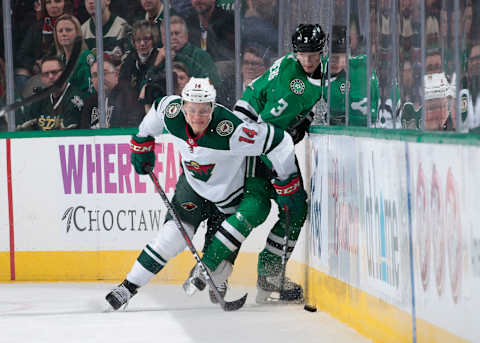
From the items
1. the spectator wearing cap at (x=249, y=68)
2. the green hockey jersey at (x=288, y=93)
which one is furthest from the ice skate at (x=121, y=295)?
the spectator wearing cap at (x=249, y=68)

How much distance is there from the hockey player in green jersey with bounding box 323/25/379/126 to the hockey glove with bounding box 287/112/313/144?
12 cm

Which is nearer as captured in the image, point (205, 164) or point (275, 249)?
point (205, 164)

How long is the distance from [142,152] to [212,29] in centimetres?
148

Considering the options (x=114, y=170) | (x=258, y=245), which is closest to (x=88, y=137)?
(x=114, y=170)

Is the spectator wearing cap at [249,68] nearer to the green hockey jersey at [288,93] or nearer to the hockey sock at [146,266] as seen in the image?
the green hockey jersey at [288,93]

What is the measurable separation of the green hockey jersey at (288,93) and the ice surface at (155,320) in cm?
92

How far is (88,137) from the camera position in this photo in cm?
574

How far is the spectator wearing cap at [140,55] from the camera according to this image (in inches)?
239

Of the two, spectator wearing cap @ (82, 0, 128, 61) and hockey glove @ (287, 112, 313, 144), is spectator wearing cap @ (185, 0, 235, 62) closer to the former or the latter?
spectator wearing cap @ (82, 0, 128, 61)

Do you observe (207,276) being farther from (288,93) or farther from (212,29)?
(212,29)

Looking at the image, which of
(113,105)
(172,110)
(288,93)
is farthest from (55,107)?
(288,93)

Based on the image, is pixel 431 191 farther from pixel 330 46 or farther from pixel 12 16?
pixel 12 16

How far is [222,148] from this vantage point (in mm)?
4496

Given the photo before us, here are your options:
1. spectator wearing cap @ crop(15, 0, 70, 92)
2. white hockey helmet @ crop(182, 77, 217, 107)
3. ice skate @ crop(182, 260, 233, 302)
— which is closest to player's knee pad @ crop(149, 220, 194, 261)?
ice skate @ crop(182, 260, 233, 302)
